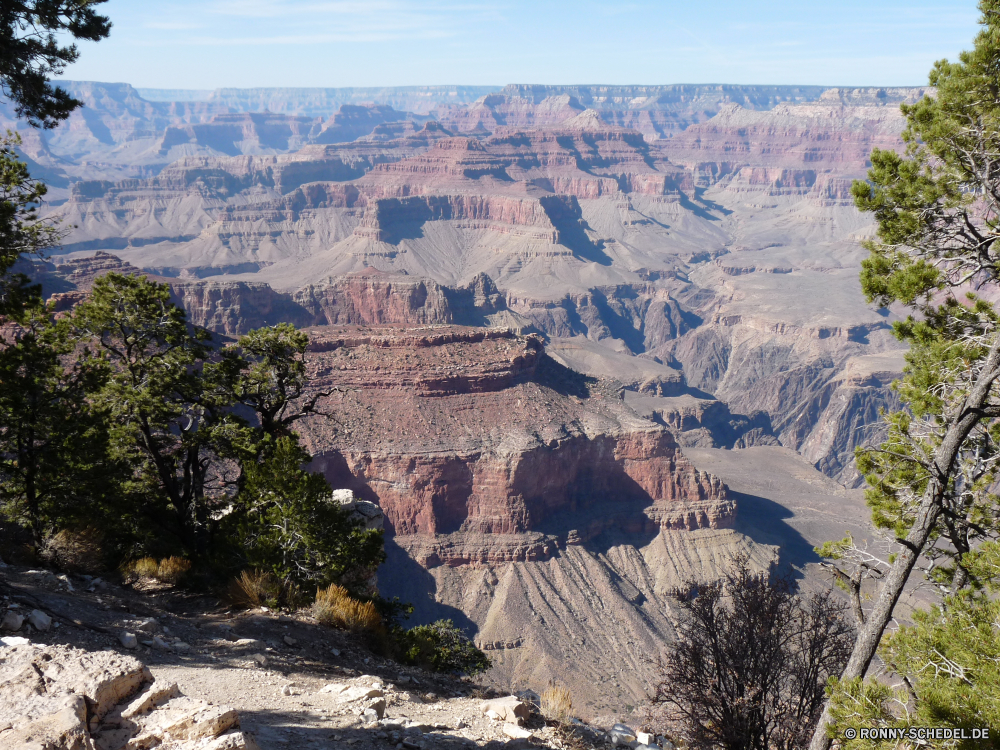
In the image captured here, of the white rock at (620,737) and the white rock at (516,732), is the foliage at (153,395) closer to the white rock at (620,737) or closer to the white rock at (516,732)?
the white rock at (516,732)

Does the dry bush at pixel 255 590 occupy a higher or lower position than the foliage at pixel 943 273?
lower

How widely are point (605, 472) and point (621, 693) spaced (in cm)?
2426

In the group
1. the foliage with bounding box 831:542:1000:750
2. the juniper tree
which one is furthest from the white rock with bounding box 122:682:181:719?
the juniper tree

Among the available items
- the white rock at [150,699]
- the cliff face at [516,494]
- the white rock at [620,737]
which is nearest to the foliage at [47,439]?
the white rock at [150,699]

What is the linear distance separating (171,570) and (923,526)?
16537 millimetres

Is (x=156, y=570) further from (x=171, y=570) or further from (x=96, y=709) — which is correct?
(x=96, y=709)

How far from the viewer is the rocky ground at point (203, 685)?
284 inches

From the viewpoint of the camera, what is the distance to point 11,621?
997 centimetres

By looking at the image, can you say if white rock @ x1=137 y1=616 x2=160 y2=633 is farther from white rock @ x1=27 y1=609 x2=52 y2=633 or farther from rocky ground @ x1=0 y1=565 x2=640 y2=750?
white rock @ x1=27 y1=609 x2=52 y2=633

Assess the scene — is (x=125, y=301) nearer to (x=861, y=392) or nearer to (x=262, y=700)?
(x=262, y=700)

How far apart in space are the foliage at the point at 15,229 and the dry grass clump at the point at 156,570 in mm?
6848

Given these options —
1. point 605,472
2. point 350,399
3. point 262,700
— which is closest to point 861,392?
point 605,472

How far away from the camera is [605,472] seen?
6494 centimetres

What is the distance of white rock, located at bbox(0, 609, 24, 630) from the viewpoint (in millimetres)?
9891
